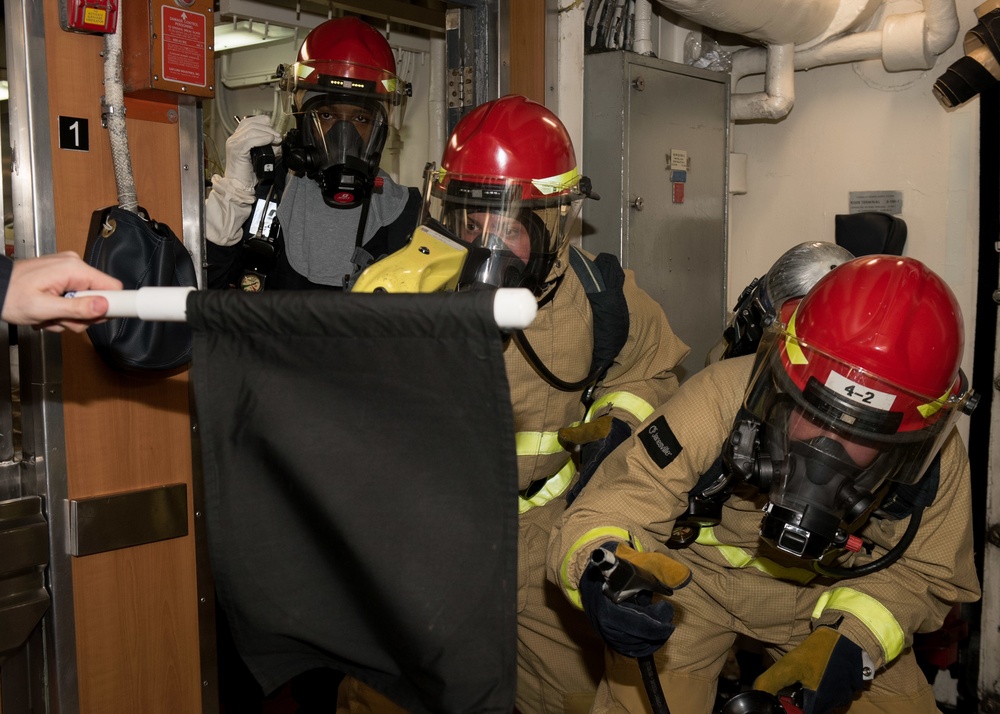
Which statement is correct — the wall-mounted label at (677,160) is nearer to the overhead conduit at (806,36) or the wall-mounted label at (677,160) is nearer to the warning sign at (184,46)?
the overhead conduit at (806,36)

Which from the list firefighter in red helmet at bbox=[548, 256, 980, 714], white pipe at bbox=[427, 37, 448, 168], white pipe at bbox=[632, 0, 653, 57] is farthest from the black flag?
white pipe at bbox=[427, 37, 448, 168]

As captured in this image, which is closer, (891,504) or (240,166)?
(891,504)

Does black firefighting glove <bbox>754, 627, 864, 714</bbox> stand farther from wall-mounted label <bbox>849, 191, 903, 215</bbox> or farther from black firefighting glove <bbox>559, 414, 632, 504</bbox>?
wall-mounted label <bbox>849, 191, 903, 215</bbox>

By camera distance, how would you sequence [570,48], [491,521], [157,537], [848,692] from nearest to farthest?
[491,521] → [848,692] → [157,537] → [570,48]

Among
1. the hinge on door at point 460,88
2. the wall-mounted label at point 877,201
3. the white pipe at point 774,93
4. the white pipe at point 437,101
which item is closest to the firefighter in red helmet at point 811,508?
the hinge on door at point 460,88

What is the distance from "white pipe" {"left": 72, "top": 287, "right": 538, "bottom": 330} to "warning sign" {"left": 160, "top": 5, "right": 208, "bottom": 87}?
119 cm

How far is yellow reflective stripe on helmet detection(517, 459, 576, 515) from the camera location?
8.62 feet

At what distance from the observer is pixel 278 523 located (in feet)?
4.22

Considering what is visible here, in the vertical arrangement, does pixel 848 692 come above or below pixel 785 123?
below

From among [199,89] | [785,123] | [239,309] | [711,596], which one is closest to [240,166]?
[199,89]

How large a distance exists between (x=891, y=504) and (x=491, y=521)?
138 centimetres

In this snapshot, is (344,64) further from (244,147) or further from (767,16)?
(767,16)

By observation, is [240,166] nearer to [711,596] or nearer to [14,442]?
[14,442]

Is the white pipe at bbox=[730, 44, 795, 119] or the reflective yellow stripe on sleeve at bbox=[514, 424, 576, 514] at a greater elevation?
the white pipe at bbox=[730, 44, 795, 119]
